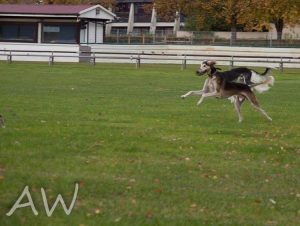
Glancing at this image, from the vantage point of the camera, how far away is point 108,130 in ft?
41.2

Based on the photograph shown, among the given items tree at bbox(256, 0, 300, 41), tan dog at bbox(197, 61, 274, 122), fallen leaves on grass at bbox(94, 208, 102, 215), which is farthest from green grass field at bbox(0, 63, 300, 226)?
tree at bbox(256, 0, 300, 41)

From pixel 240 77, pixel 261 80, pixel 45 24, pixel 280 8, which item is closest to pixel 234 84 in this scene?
pixel 240 77

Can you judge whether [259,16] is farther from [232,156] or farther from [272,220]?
[272,220]

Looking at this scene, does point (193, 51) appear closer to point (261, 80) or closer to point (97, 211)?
point (261, 80)

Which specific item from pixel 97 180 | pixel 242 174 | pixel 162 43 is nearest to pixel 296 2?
pixel 242 174

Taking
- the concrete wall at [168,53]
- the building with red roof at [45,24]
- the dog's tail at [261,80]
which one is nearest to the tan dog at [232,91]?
the dog's tail at [261,80]

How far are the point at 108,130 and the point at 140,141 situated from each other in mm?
1398

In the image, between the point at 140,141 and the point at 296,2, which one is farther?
the point at 296,2

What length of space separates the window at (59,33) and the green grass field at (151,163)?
32.5 metres

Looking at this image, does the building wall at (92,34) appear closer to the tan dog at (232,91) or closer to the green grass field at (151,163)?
the green grass field at (151,163)

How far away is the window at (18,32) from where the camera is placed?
5031 centimetres

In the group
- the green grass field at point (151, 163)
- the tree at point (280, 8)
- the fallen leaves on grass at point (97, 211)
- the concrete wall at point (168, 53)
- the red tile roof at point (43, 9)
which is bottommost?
the fallen leaves on grass at point (97, 211)

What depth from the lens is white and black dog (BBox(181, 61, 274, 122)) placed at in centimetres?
1484

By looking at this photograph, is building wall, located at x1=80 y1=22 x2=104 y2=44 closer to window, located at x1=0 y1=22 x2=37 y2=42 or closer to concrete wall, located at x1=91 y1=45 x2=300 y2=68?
concrete wall, located at x1=91 y1=45 x2=300 y2=68
